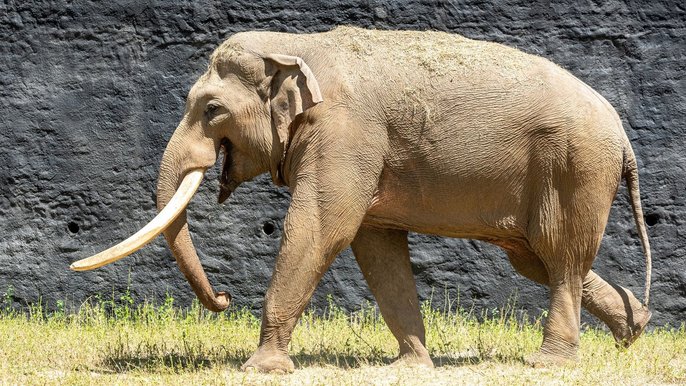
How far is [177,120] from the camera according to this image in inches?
423

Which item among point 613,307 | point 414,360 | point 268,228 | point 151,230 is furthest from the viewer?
point 268,228

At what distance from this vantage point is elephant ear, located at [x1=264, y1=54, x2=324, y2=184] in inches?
288

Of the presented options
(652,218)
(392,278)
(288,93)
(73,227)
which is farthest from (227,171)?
(652,218)

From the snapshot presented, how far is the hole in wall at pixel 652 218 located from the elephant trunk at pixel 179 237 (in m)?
4.67

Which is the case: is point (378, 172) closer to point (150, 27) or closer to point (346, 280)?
point (346, 280)

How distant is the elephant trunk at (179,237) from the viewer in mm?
7480

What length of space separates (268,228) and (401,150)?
11.4 ft

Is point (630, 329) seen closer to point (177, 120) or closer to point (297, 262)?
point (297, 262)

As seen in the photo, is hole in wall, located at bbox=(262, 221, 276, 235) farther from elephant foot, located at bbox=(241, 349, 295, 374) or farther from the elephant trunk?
elephant foot, located at bbox=(241, 349, 295, 374)

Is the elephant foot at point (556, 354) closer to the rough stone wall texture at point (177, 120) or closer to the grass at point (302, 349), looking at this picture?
the grass at point (302, 349)

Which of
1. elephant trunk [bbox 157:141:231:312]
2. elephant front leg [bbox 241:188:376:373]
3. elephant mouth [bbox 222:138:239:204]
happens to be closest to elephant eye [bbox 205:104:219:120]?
elephant mouth [bbox 222:138:239:204]

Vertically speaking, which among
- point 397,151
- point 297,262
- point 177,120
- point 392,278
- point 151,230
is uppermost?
point 397,151

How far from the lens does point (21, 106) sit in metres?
10.8

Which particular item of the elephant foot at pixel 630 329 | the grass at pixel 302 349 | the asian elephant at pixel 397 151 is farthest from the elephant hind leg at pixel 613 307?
the asian elephant at pixel 397 151
